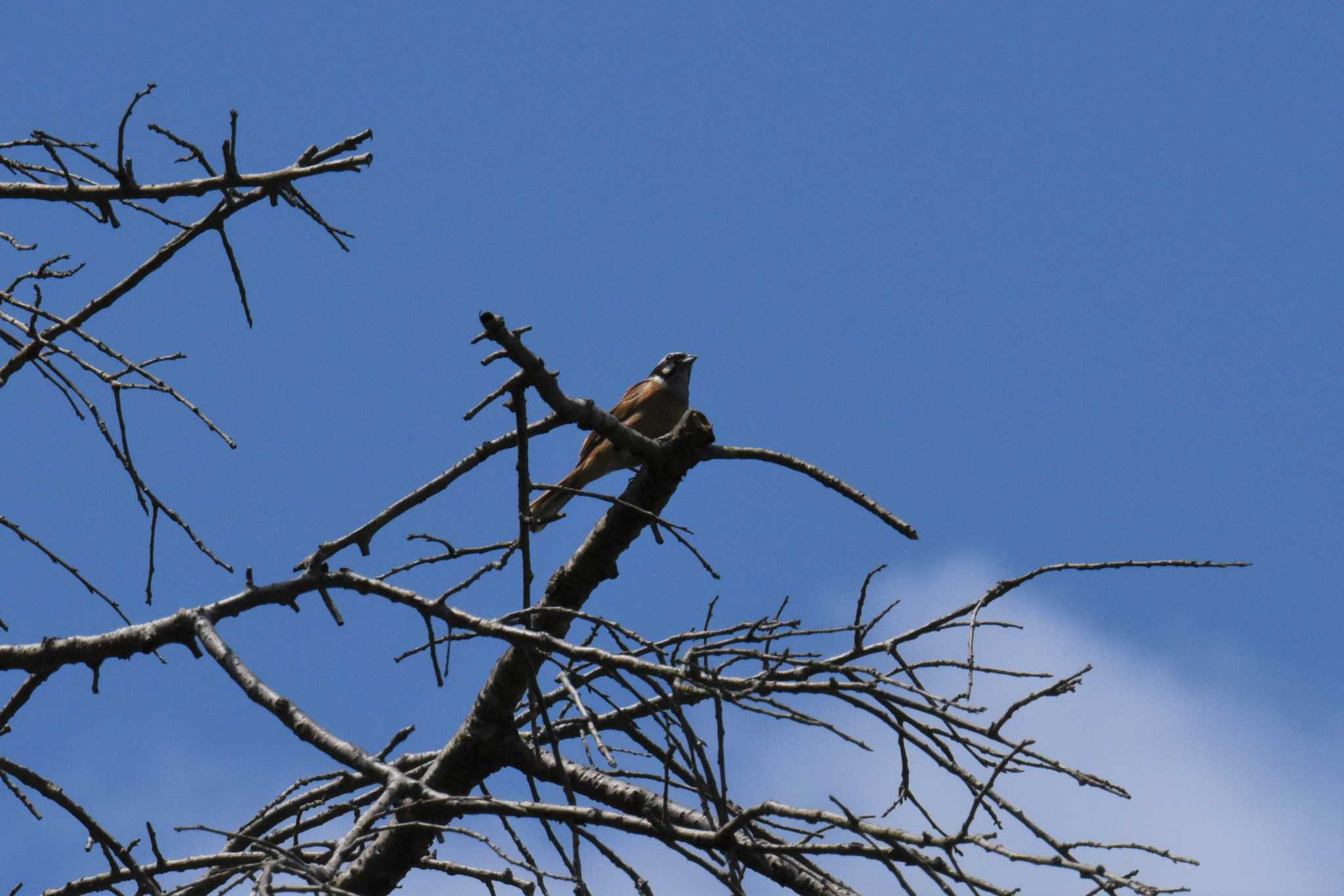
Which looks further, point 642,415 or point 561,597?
point 642,415

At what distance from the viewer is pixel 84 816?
3592mm

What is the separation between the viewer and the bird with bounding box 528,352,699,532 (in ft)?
22.1

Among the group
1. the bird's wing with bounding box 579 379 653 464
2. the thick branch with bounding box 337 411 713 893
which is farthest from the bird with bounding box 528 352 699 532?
the thick branch with bounding box 337 411 713 893

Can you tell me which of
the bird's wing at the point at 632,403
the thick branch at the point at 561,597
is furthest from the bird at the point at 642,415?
the thick branch at the point at 561,597

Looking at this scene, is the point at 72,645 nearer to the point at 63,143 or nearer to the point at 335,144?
the point at 63,143

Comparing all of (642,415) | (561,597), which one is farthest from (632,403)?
(561,597)

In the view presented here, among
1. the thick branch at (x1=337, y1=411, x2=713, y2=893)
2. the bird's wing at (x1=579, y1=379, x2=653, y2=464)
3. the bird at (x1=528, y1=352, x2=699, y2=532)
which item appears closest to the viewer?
the thick branch at (x1=337, y1=411, x2=713, y2=893)

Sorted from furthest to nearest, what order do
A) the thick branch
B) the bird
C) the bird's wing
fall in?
the bird's wing → the bird → the thick branch

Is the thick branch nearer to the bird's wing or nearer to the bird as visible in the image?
the bird

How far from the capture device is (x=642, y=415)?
25.3 ft

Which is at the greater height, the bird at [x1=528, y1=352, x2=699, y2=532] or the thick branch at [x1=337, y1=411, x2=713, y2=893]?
the bird at [x1=528, y1=352, x2=699, y2=532]

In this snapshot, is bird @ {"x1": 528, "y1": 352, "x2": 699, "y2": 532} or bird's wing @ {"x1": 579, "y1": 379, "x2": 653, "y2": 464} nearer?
bird @ {"x1": 528, "y1": 352, "x2": 699, "y2": 532}

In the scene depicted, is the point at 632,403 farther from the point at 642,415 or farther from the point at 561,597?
the point at 561,597

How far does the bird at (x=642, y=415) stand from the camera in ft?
22.1
